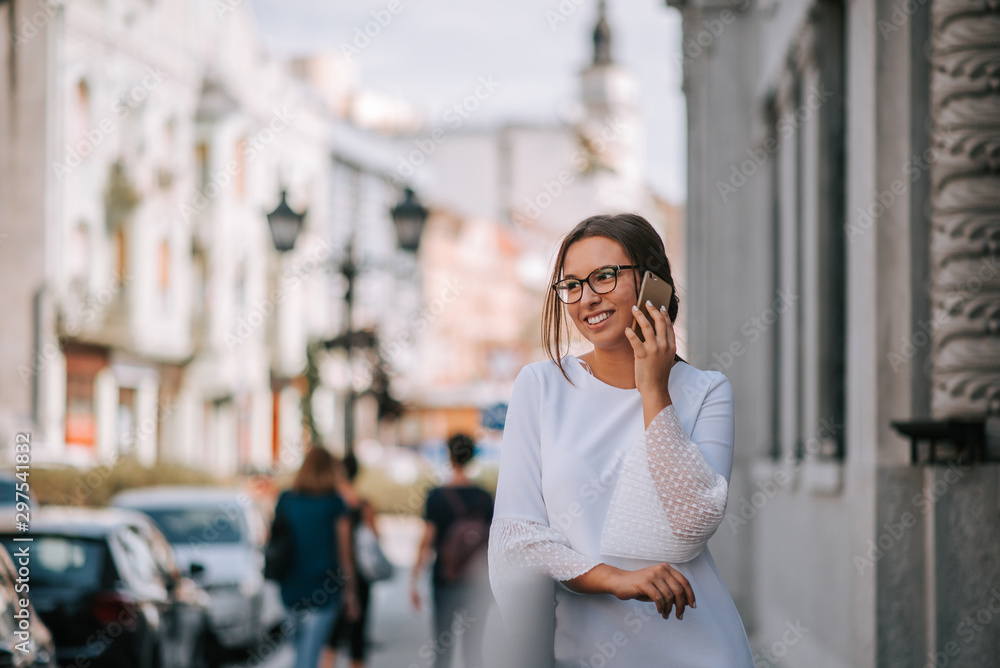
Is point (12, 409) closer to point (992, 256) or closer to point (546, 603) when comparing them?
point (992, 256)

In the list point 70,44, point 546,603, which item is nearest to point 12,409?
point 70,44

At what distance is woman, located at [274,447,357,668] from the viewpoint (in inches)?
341

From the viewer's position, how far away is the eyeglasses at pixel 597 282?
2719 mm

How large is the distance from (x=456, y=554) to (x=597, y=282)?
602 cm

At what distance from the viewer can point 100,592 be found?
807 centimetres

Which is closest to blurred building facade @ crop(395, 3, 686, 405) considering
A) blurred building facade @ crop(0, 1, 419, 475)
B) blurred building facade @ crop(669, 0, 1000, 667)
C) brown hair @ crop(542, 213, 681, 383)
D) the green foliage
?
blurred building facade @ crop(0, 1, 419, 475)

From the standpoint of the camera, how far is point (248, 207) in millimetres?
40281

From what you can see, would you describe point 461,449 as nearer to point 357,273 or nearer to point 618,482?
point 618,482

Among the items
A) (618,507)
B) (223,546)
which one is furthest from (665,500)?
(223,546)

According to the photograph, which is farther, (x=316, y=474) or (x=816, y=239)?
(x=816, y=239)

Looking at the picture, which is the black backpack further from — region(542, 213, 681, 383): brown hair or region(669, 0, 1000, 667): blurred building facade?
region(542, 213, 681, 383): brown hair

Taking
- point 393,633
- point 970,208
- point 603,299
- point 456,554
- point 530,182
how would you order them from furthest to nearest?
point 530,182 < point 393,633 < point 456,554 < point 970,208 < point 603,299

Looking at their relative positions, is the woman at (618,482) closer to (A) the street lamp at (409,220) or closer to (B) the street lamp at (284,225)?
(B) the street lamp at (284,225)

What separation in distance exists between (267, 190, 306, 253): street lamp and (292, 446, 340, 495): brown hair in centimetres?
510
